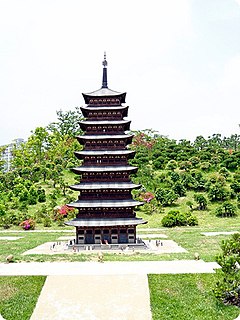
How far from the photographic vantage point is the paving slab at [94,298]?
49.1 feet

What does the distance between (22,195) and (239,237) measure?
42.9 m

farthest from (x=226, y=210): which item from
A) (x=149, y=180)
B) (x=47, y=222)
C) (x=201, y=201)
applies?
(x=47, y=222)

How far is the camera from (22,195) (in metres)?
53.6

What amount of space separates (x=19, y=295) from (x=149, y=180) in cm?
4455

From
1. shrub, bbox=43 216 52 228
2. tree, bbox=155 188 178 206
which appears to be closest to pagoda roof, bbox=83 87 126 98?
shrub, bbox=43 216 52 228

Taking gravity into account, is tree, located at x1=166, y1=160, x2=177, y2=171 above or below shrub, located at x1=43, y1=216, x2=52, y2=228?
above

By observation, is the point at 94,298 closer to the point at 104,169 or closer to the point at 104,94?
the point at 104,169

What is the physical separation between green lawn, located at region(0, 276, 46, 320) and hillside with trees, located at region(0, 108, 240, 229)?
26989 mm

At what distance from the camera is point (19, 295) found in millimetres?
16641

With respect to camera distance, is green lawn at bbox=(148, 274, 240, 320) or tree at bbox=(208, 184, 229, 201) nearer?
green lawn at bbox=(148, 274, 240, 320)

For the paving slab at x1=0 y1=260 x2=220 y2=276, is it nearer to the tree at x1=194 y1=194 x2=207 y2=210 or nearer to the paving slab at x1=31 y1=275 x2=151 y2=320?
the paving slab at x1=31 y1=275 x2=151 y2=320

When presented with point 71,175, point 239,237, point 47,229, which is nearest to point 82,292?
point 239,237

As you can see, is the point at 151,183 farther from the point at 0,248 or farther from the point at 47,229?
the point at 0,248

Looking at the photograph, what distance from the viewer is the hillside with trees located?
47.8 metres
